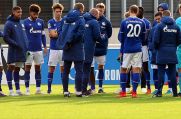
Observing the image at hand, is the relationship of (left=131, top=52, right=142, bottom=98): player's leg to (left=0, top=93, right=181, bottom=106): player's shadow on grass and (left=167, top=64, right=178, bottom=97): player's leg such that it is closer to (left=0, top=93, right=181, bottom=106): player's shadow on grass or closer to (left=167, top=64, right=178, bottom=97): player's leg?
(left=0, top=93, right=181, bottom=106): player's shadow on grass

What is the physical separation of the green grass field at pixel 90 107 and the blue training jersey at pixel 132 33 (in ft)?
3.60

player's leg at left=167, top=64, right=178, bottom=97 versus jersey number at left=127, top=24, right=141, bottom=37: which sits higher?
jersey number at left=127, top=24, right=141, bottom=37

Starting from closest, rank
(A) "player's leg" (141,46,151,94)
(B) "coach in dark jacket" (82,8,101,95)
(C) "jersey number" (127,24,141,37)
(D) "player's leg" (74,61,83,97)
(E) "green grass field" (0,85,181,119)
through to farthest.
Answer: (E) "green grass field" (0,85,181,119)
(C) "jersey number" (127,24,141,37)
(D) "player's leg" (74,61,83,97)
(B) "coach in dark jacket" (82,8,101,95)
(A) "player's leg" (141,46,151,94)

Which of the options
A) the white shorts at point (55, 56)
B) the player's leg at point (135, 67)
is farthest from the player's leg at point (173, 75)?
the white shorts at point (55, 56)

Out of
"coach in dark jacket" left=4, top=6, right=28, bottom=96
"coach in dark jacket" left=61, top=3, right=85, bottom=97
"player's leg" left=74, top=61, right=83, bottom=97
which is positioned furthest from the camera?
"coach in dark jacket" left=4, top=6, right=28, bottom=96

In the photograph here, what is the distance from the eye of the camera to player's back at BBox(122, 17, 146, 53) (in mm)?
15844

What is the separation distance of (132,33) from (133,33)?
0.07 ft

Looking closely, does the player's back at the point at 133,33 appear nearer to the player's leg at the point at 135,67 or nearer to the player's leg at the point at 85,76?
the player's leg at the point at 135,67

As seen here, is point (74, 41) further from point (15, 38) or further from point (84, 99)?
point (15, 38)

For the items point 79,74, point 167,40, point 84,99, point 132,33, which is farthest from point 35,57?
point 167,40

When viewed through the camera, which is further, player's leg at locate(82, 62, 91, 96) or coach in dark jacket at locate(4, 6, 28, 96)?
coach in dark jacket at locate(4, 6, 28, 96)

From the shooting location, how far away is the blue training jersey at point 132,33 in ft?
52.0

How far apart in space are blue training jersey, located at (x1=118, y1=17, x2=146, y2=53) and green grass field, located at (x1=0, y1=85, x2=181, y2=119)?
3.60 feet

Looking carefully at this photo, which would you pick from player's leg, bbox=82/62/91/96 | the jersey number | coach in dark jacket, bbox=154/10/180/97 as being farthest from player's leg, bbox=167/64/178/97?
player's leg, bbox=82/62/91/96
